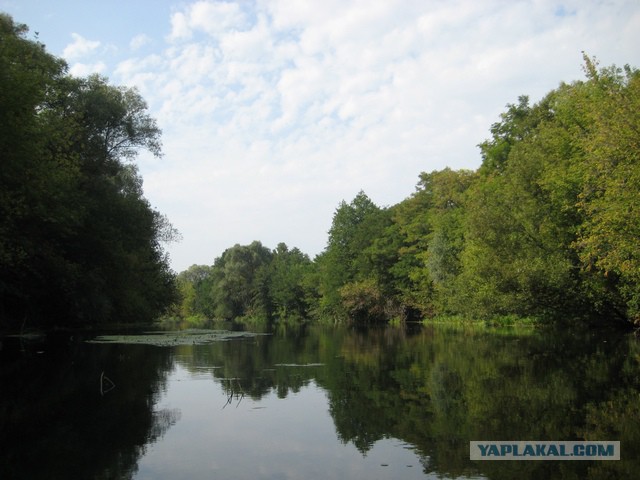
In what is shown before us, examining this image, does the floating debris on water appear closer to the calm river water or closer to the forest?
the forest

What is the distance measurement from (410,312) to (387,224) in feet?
43.8

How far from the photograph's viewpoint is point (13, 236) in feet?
83.3

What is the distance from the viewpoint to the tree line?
21.7 metres

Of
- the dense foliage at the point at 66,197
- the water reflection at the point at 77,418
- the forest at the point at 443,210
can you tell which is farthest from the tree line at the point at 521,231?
the dense foliage at the point at 66,197

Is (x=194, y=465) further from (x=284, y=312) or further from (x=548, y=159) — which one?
(x=284, y=312)

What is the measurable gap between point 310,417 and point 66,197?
22.6m

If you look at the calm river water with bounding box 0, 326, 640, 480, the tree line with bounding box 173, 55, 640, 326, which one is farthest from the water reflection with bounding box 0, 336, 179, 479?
the tree line with bounding box 173, 55, 640, 326

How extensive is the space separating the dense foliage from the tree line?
938 inches

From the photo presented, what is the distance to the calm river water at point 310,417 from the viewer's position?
7328 millimetres

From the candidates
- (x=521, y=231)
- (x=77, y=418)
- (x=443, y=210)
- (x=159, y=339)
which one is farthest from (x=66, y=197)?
(x=443, y=210)

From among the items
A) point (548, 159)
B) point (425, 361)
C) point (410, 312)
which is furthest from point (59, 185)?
point (410, 312)

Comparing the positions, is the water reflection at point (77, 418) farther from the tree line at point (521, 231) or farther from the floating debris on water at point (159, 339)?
the tree line at point (521, 231)

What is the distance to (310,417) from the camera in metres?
10.7

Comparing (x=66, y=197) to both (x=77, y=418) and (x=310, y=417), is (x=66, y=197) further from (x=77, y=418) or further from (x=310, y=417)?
(x=310, y=417)
